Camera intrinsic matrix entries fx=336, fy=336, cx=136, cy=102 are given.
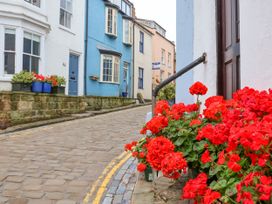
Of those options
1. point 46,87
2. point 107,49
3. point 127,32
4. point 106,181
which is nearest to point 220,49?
point 106,181

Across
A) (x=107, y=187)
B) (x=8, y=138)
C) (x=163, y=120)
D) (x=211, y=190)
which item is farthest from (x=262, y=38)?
(x=8, y=138)

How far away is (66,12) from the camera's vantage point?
1791 centimetres

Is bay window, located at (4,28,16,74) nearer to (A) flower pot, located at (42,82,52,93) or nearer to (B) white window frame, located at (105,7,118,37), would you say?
(A) flower pot, located at (42,82,52,93)

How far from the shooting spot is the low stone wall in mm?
11298

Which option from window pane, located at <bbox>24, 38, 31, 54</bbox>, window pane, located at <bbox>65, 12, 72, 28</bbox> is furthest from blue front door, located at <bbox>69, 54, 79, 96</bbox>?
window pane, located at <bbox>24, 38, 31, 54</bbox>

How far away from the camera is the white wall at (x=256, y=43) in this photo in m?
2.80

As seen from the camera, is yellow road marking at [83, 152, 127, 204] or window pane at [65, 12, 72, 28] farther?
window pane at [65, 12, 72, 28]

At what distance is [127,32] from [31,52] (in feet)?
40.1

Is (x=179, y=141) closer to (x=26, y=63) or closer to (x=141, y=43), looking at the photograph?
(x=26, y=63)

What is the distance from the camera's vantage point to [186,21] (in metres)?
7.26

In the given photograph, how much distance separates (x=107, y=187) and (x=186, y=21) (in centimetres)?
397

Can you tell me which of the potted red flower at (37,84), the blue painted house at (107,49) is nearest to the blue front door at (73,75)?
the blue painted house at (107,49)

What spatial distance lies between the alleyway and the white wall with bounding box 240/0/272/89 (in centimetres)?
288

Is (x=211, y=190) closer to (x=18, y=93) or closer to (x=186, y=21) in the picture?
(x=186, y=21)
